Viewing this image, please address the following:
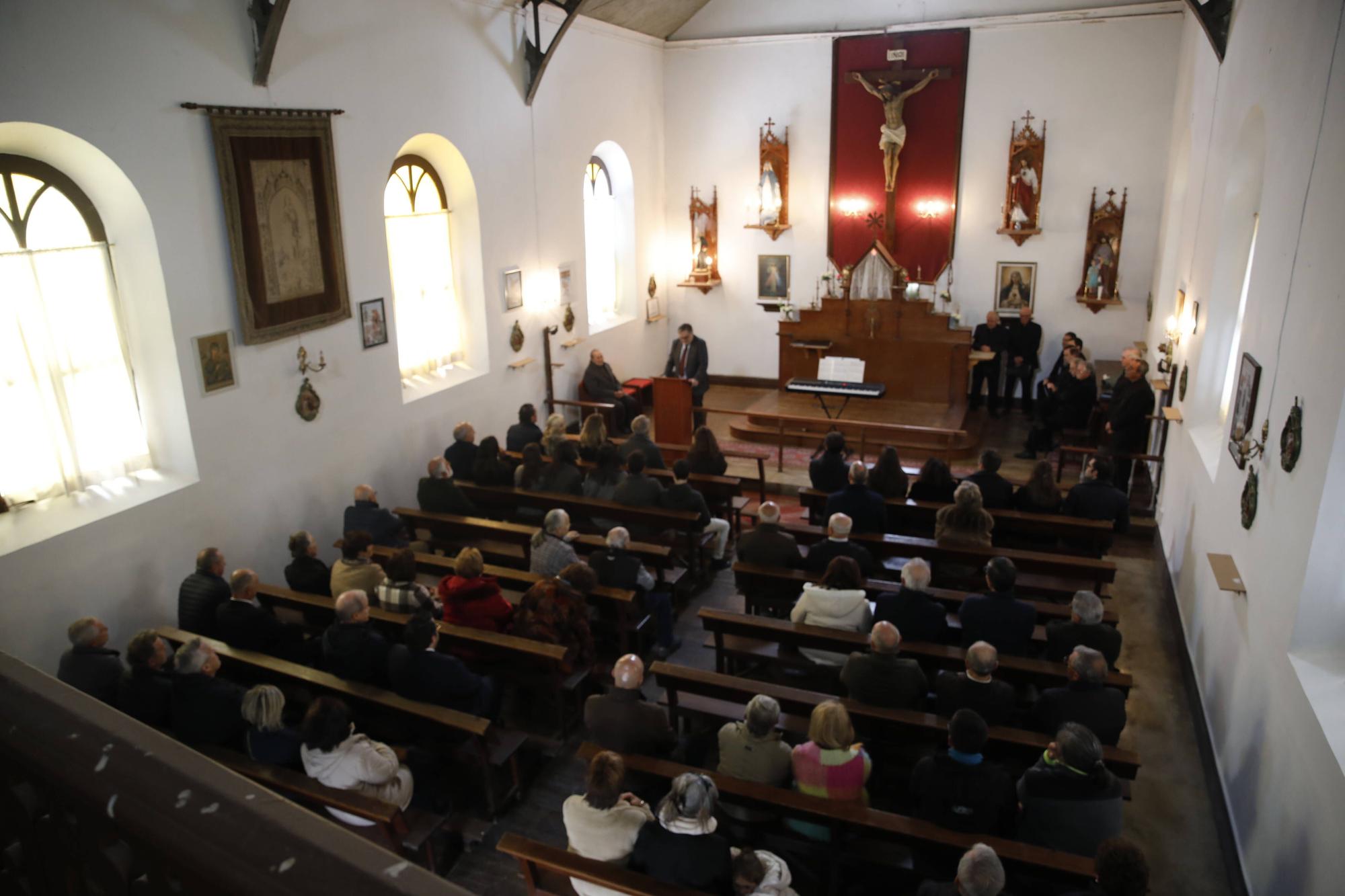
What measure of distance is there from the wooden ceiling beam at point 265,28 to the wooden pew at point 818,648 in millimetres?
5221

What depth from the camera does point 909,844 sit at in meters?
3.96

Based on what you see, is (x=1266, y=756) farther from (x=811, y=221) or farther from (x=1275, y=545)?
(x=811, y=221)

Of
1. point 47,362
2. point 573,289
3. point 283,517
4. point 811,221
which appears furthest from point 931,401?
point 47,362

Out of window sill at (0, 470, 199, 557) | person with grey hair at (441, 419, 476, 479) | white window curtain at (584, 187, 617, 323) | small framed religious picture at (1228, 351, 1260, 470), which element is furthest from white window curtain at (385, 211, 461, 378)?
small framed religious picture at (1228, 351, 1260, 470)

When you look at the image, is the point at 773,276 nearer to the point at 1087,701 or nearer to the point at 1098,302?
the point at 1098,302

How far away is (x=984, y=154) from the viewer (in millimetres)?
13008

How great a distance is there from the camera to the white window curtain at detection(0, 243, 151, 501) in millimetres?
5852

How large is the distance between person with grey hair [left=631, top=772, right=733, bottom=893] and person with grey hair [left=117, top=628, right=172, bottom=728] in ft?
9.17

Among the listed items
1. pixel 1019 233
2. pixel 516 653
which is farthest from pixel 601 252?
pixel 516 653

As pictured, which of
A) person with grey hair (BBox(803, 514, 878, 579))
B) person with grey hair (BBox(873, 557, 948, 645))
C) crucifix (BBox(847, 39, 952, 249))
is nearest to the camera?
person with grey hair (BBox(873, 557, 948, 645))

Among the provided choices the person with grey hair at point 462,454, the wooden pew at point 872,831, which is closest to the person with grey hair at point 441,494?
the person with grey hair at point 462,454

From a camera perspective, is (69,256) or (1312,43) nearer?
(1312,43)

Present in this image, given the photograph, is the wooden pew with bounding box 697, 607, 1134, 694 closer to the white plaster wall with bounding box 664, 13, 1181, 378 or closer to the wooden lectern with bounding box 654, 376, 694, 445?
the wooden lectern with bounding box 654, 376, 694, 445

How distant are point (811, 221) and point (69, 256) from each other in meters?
10.4
